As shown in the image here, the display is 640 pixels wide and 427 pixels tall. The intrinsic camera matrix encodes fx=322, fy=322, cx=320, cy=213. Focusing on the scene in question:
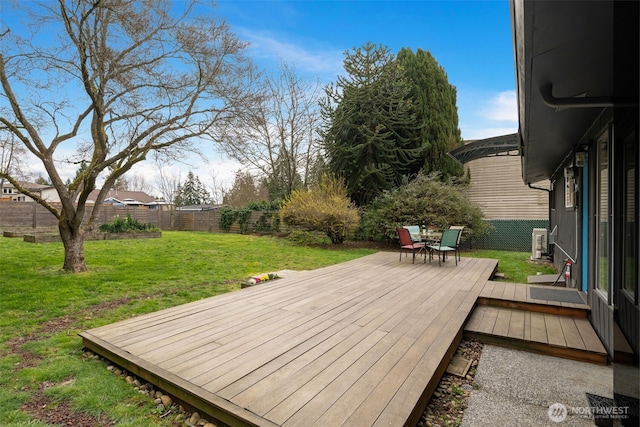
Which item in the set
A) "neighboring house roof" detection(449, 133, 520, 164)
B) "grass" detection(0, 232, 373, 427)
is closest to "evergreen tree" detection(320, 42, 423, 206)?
"neighboring house roof" detection(449, 133, 520, 164)

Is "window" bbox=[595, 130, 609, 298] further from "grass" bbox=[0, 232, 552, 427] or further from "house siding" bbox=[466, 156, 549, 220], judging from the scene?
"house siding" bbox=[466, 156, 549, 220]

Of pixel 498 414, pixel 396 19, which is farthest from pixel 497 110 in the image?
pixel 498 414

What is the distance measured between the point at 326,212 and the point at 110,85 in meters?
7.46

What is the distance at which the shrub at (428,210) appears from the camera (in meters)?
11.0

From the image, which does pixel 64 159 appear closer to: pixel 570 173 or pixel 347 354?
pixel 347 354

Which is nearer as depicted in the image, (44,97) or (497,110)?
(44,97)

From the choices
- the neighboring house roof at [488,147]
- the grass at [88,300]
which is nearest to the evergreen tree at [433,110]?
the neighboring house roof at [488,147]

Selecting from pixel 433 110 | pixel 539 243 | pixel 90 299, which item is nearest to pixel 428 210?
pixel 539 243

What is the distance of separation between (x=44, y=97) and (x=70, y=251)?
2887 mm

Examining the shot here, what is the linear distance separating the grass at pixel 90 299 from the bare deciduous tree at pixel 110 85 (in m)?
1.21

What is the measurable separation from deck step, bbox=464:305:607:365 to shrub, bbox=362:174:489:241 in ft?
23.1

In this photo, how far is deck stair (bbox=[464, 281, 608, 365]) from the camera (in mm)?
2854

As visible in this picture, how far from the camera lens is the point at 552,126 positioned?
326 centimetres

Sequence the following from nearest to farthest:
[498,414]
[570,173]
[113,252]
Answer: [498,414]
[570,173]
[113,252]
